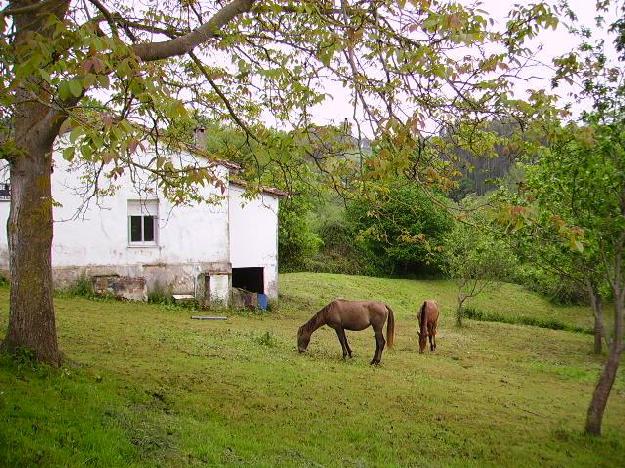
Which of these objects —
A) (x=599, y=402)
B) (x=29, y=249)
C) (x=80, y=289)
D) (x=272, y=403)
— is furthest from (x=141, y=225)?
(x=599, y=402)

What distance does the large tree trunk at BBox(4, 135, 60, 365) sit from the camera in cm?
823

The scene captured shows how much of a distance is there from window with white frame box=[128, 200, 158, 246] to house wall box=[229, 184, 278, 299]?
3438 millimetres

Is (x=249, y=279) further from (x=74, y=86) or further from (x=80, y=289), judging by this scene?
(x=74, y=86)

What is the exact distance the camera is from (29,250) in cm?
829

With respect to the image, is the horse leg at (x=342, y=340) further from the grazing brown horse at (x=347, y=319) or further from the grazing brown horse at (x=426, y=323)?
the grazing brown horse at (x=426, y=323)

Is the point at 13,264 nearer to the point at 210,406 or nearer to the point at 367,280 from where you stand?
the point at 210,406

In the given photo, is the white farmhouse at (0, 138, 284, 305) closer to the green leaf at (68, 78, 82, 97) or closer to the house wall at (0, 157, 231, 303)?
the house wall at (0, 157, 231, 303)

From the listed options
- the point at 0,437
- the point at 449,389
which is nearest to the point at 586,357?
the point at 449,389

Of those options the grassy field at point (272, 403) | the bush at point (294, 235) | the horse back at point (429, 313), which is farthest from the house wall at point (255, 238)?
the horse back at point (429, 313)

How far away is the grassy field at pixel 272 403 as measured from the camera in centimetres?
661

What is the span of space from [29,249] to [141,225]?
14.7m

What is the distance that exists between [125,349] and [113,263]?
11.0 m

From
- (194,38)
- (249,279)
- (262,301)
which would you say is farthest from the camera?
(249,279)

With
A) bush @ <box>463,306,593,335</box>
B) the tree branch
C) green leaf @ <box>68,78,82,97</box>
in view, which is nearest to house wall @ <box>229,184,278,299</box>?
bush @ <box>463,306,593,335</box>
